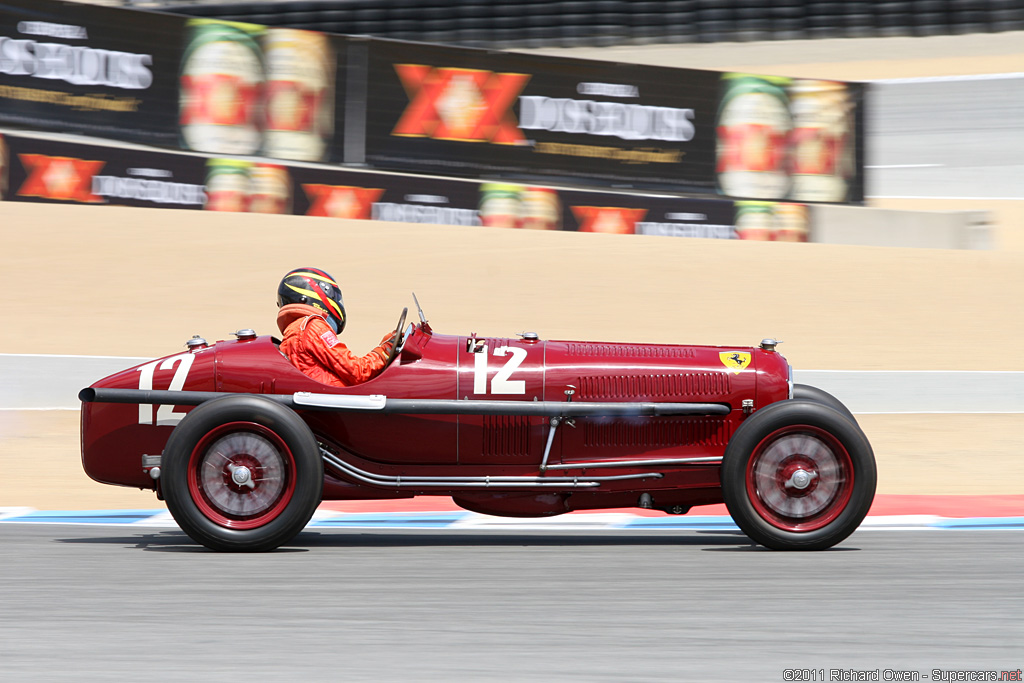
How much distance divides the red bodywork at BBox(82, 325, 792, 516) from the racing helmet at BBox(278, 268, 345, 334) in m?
0.34

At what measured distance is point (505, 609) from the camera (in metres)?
4.31

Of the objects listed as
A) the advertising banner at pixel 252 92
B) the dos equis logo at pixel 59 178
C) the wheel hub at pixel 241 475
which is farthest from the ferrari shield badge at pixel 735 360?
the dos equis logo at pixel 59 178

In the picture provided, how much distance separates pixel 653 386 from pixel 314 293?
1761 millimetres

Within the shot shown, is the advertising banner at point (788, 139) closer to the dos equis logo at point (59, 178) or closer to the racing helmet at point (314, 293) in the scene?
the dos equis logo at point (59, 178)

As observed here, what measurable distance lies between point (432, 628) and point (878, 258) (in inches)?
581

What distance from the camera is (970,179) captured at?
24.3 metres

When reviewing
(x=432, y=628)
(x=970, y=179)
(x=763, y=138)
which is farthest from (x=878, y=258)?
(x=432, y=628)

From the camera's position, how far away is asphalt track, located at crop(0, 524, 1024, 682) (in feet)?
11.8

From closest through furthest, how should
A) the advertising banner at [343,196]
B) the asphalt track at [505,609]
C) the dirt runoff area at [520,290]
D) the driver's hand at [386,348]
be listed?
the asphalt track at [505,609], the driver's hand at [386,348], the dirt runoff area at [520,290], the advertising banner at [343,196]

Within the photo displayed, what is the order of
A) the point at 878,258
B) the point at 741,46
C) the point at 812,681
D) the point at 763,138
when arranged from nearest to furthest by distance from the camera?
the point at 812,681 < the point at 878,258 < the point at 763,138 < the point at 741,46

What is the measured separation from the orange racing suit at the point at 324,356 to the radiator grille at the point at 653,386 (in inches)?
39.7

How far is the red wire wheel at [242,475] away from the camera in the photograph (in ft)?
17.9

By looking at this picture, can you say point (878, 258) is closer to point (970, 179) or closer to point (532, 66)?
point (532, 66)

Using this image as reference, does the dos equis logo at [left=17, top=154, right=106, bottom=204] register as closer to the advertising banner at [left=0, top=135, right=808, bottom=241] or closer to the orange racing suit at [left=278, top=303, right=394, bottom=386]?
the advertising banner at [left=0, top=135, right=808, bottom=241]
